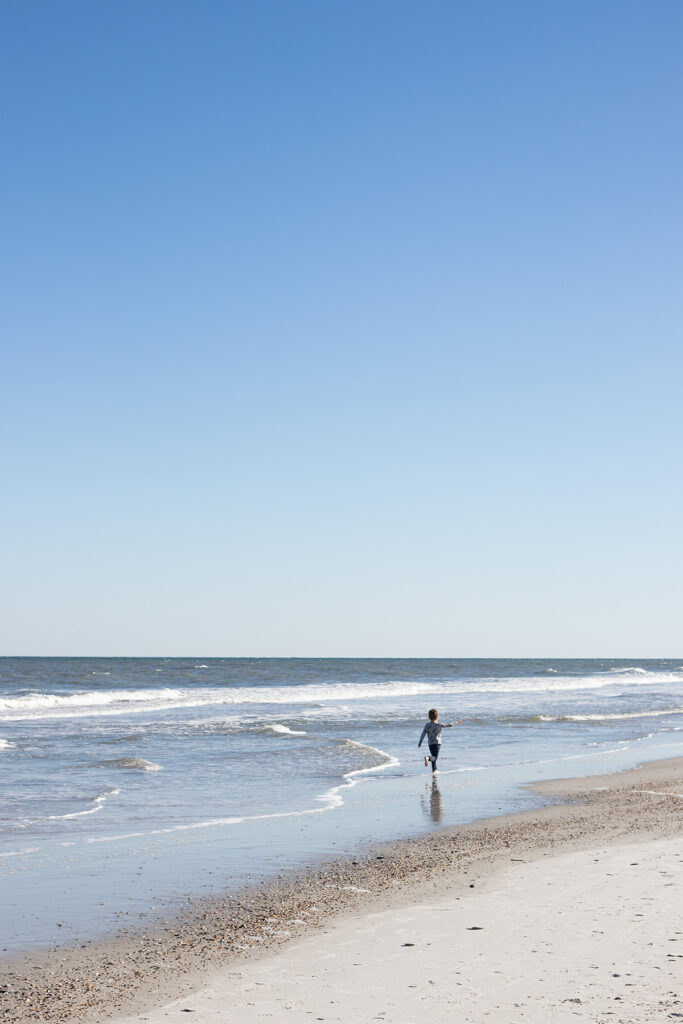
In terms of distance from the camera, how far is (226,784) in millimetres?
17781

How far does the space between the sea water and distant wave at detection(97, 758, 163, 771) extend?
80 mm

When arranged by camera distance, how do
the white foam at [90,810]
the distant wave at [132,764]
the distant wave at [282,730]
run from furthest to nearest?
1. the distant wave at [282,730]
2. the distant wave at [132,764]
3. the white foam at [90,810]

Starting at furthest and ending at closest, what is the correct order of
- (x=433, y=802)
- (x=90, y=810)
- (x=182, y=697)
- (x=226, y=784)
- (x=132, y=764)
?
(x=182, y=697) < (x=132, y=764) < (x=226, y=784) < (x=433, y=802) < (x=90, y=810)

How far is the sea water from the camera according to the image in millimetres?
10273

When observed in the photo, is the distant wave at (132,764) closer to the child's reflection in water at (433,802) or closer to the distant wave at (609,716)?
the child's reflection in water at (433,802)

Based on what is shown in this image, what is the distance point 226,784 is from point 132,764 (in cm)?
337

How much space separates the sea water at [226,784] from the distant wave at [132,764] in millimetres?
80

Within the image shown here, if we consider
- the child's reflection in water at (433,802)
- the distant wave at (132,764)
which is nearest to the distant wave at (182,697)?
the distant wave at (132,764)

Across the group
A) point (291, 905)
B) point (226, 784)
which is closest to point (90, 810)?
point (226, 784)

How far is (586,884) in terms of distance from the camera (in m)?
9.63

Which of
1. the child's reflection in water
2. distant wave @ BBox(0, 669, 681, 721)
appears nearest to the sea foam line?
the child's reflection in water

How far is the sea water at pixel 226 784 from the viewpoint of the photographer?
1027 cm

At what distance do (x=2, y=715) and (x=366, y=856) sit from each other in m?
27.8

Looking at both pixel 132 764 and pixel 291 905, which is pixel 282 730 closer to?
pixel 132 764
